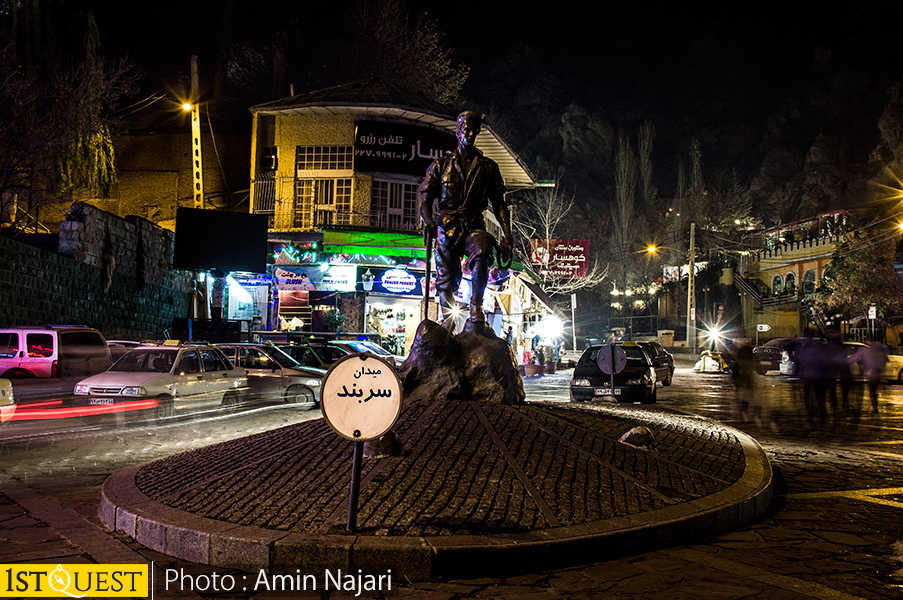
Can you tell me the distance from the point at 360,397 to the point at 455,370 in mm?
3791

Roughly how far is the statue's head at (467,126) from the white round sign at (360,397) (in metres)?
5.26

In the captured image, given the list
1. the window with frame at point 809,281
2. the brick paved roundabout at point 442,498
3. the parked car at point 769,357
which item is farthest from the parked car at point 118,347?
the window with frame at point 809,281

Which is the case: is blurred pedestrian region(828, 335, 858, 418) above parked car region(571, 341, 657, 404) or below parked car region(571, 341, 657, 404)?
above

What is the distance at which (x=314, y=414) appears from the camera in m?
13.5

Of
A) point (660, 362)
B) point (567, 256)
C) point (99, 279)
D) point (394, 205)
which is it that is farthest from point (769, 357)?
point (99, 279)

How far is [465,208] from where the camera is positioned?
891cm

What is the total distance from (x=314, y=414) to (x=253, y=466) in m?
7.83

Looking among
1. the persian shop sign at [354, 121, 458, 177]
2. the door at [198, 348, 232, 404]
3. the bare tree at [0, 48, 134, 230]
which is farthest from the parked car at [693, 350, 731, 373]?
the bare tree at [0, 48, 134, 230]

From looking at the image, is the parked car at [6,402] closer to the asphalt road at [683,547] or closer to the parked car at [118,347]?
the asphalt road at [683,547]

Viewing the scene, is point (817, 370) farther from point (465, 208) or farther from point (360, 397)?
point (360, 397)

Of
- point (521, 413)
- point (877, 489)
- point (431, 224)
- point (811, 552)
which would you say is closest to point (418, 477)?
point (521, 413)

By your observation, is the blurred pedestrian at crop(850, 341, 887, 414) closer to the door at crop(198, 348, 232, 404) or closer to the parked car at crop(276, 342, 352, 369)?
the parked car at crop(276, 342, 352, 369)

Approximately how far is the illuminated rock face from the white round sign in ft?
11.7

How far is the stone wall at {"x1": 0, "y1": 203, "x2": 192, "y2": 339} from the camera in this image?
56.3 ft
